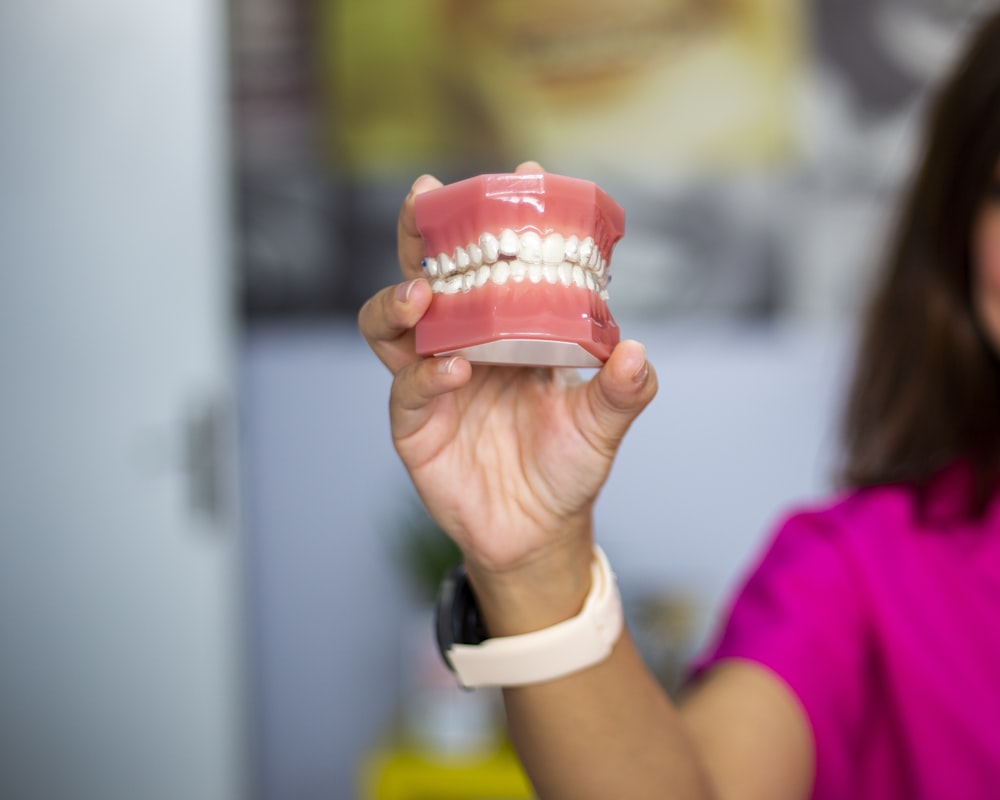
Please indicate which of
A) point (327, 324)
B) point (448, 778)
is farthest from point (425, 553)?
point (327, 324)

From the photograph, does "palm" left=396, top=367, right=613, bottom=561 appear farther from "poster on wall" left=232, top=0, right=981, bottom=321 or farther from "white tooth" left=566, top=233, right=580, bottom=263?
"poster on wall" left=232, top=0, right=981, bottom=321

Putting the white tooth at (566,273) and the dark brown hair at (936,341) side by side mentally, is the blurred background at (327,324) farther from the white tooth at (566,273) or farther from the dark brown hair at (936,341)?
the white tooth at (566,273)

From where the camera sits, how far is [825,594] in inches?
44.8

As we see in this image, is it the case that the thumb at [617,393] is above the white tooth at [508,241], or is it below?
below

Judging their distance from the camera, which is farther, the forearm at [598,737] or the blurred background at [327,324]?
the blurred background at [327,324]

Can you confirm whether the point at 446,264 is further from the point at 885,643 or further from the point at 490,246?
the point at 885,643

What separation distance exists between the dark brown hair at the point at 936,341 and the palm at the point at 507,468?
0.66 m

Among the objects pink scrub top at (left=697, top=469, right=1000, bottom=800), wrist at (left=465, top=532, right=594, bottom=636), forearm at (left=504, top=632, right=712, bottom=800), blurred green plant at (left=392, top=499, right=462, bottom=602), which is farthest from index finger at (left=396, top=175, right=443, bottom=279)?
blurred green plant at (left=392, top=499, right=462, bottom=602)

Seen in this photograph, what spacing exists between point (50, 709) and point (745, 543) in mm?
1532

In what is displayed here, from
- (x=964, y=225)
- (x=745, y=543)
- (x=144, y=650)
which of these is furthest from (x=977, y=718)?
(x=144, y=650)

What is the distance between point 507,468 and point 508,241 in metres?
0.18

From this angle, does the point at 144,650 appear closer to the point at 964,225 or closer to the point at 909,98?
the point at 964,225

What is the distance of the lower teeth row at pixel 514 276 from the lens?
0.72m

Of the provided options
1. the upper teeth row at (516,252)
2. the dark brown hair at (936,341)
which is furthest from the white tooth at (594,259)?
the dark brown hair at (936,341)
